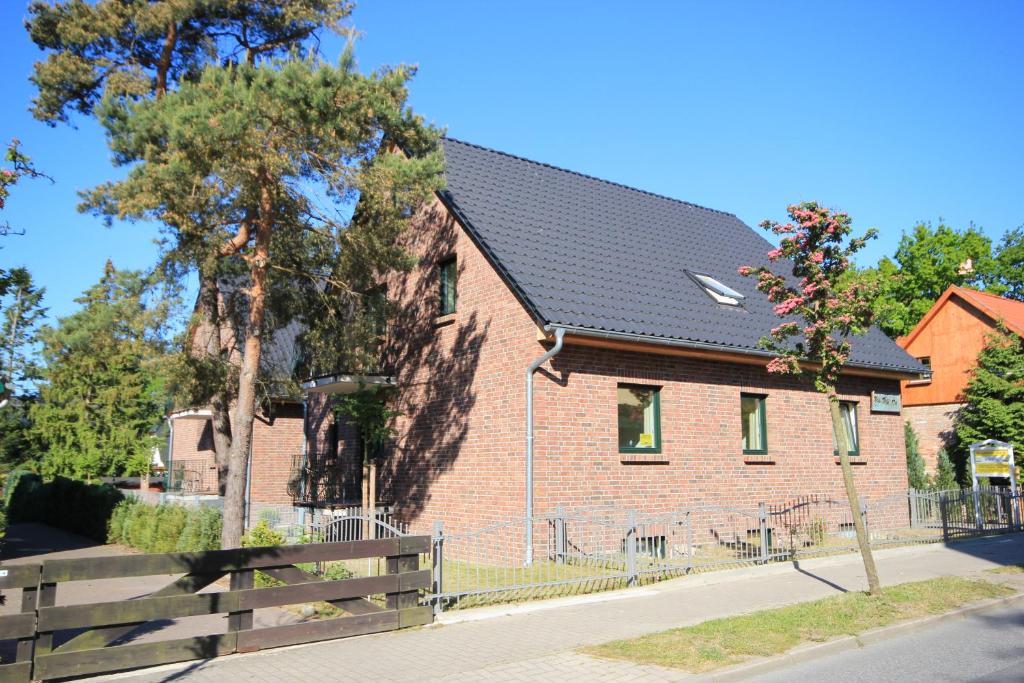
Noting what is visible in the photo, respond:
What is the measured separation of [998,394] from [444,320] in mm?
18153

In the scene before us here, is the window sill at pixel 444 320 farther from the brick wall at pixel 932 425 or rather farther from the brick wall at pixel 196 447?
the brick wall at pixel 932 425

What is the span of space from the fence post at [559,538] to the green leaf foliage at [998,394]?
17.1 metres

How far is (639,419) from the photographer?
1351 centimetres

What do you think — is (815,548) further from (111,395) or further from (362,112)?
(111,395)

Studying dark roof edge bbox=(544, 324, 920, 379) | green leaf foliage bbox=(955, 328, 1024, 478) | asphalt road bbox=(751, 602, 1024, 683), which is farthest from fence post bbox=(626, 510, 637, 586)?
green leaf foliage bbox=(955, 328, 1024, 478)

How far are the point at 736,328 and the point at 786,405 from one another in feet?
6.90

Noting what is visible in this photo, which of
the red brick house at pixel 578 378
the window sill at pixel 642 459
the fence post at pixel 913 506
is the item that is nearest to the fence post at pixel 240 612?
the red brick house at pixel 578 378

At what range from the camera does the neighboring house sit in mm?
26906

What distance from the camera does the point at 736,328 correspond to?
49.2ft

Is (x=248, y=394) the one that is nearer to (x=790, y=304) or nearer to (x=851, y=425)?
(x=790, y=304)

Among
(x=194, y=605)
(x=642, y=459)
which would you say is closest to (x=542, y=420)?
(x=642, y=459)

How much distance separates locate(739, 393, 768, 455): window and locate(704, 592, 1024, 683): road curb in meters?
6.08

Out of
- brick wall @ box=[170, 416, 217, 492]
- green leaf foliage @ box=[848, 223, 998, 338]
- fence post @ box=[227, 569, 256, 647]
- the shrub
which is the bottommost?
fence post @ box=[227, 569, 256, 647]

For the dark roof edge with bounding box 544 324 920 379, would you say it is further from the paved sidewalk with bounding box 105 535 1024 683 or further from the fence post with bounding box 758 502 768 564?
the paved sidewalk with bounding box 105 535 1024 683
